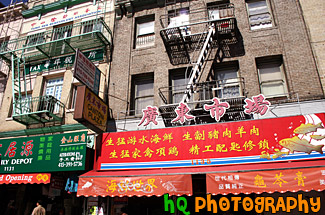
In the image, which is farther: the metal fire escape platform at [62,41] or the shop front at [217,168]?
the metal fire escape platform at [62,41]

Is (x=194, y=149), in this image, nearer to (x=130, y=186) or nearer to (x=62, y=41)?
(x=130, y=186)

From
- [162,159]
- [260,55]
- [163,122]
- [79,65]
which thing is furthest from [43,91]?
[260,55]

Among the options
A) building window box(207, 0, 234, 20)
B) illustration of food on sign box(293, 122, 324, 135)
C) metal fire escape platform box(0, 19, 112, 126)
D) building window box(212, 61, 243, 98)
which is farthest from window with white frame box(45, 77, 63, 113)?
illustration of food on sign box(293, 122, 324, 135)

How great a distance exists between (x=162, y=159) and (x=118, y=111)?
11.6 feet

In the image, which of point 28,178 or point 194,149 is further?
point 28,178

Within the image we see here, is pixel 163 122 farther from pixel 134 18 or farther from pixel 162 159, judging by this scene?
pixel 134 18

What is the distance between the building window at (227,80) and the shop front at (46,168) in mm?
6184

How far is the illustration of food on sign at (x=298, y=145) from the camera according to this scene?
8.31 m

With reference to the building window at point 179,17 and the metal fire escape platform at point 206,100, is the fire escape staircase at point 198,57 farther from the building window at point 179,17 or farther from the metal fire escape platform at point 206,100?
the building window at point 179,17

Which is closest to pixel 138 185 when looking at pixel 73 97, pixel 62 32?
pixel 73 97

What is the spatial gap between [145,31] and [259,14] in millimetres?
5791

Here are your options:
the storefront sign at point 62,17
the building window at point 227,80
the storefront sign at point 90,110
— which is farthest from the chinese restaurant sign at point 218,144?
the storefront sign at point 62,17

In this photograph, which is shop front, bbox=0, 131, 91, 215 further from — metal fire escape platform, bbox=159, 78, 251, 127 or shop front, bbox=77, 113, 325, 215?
metal fire escape platform, bbox=159, 78, 251, 127

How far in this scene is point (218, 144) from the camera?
9.38 metres
